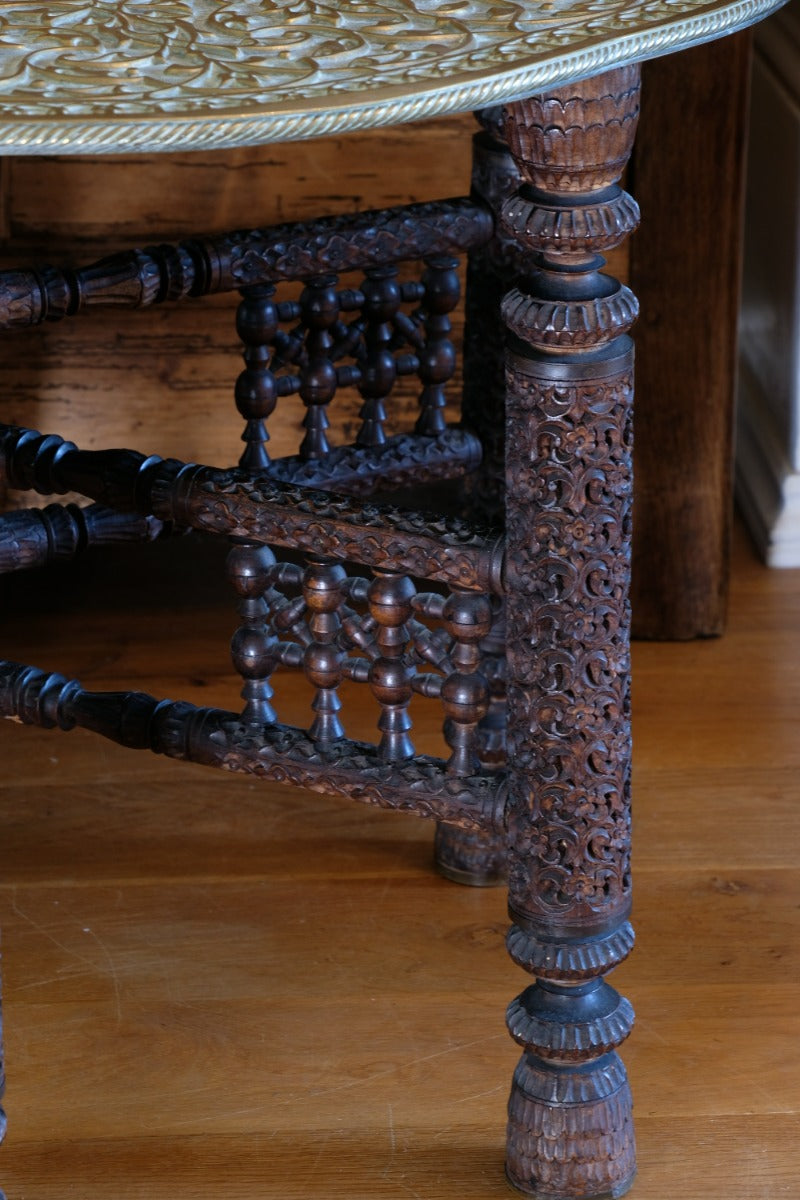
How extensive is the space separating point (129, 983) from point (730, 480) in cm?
78

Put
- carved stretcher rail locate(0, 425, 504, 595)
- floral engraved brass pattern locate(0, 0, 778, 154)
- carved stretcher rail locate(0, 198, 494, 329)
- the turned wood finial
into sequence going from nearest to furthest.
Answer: floral engraved brass pattern locate(0, 0, 778, 154)
the turned wood finial
carved stretcher rail locate(0, 425, 504, 595)
carved stretcher rail locate(0, 198, 494, 329)

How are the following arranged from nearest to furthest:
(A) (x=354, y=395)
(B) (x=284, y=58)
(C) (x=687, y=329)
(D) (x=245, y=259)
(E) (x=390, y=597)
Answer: (B) (x=284, y=58), (E) (x=390, y=597), (D) (x=245, y=259), (C) (x=687, y=329), (A) (x=354, y=395)

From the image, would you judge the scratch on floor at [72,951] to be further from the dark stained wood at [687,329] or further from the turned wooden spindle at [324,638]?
the dark stained wood at [687,329]

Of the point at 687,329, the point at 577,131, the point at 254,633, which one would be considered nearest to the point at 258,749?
the point at 254,633

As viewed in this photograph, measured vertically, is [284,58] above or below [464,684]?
above

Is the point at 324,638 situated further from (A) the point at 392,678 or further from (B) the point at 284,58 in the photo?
(B) the point at 284,58

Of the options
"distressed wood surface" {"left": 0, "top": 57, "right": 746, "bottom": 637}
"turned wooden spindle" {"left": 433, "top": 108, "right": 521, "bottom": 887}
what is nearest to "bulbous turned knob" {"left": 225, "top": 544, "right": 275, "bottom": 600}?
"turned wooden spindle" {"left": 433, "top": 108, "right": 521, "bottom": 887}

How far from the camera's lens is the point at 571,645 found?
1.01 meters

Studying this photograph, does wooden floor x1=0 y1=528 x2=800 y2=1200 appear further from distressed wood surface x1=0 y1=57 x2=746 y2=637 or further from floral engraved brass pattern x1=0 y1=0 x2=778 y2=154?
floral engraved brass pattern x1=0 y1=0 x2=778 y2=154

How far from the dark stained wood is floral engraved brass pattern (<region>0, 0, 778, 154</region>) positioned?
27.5 inches

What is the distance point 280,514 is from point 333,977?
0.40 meters

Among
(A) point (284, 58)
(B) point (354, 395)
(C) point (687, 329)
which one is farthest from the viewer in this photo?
(B) point (354, 395)

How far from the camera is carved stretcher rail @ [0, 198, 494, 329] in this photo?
46.5 inches

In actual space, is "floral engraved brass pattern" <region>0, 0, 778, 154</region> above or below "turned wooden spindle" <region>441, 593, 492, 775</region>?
above
